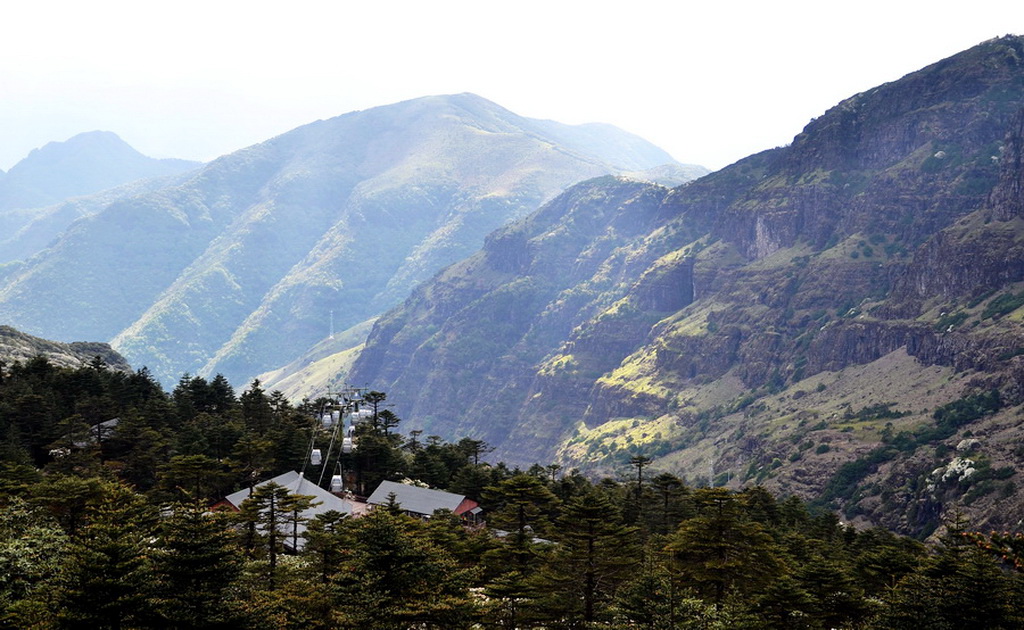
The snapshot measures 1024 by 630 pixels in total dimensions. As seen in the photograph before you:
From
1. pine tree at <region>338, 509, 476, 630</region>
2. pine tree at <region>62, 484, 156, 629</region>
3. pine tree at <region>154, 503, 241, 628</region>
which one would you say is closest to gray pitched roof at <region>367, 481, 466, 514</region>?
pine tree at <region>338, 509, 476, 630</region>

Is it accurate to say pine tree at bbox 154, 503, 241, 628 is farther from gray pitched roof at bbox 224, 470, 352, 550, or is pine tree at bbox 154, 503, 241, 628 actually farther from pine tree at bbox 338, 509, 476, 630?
gray pitched roof at bbox 224, 470, 352, 550

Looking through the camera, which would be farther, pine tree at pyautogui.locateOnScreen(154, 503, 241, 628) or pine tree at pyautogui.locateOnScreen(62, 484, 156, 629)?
pine tree at pyautogui.locateOnScreen(154, 503, 241, 628)

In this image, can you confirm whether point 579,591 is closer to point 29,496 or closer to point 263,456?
point 29,496

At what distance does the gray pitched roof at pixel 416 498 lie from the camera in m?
112

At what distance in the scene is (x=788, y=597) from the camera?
60406mm

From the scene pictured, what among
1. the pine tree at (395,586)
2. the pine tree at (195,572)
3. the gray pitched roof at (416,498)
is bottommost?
the gray pitched roof at (416,498)

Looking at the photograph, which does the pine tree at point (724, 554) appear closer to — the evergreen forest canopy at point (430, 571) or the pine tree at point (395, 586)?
the evergreen forest canopy at point (430, 571)

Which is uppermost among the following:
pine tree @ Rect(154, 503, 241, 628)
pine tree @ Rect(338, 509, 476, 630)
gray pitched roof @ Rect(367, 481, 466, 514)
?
pine tree @ Rect(154, 503, 241, 628)

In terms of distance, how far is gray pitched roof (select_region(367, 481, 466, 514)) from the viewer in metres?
112

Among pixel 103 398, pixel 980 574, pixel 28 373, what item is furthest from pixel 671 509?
pixel 28 373

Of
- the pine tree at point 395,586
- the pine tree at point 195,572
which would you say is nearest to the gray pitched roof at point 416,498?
the pine tree at point 395,586

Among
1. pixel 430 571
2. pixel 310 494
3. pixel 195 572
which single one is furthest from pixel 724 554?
pixel 310 494

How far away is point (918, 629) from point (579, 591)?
77.5ft

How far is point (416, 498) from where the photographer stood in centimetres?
11525
